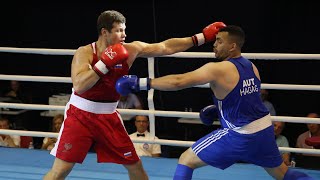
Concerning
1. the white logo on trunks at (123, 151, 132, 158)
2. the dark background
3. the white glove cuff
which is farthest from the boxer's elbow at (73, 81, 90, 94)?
the dark background

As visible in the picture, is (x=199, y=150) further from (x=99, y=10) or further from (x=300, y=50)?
(x=99, y=10)

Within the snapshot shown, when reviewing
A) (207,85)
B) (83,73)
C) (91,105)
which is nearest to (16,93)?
(207,85)

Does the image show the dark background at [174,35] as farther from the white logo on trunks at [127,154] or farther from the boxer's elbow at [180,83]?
the boxer's elbow at [180,83]

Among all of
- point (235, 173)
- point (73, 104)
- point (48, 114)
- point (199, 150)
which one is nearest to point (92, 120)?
point (73, 104)

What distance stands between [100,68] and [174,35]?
11.3 feet

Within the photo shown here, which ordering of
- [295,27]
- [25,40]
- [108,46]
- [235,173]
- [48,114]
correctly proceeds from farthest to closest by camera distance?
[25,40]
[48,114]
[295,27]
[235,173]
[108,46]

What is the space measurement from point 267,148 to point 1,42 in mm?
4889

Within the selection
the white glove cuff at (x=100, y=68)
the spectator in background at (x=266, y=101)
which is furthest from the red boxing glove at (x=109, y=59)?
the spectator in background at (x=266, y=101)

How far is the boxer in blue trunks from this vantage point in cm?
286

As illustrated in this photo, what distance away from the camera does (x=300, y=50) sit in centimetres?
583

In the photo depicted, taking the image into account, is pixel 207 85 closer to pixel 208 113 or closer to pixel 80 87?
pixel 208 113

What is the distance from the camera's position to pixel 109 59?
2.83m

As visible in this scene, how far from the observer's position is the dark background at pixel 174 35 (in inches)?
229

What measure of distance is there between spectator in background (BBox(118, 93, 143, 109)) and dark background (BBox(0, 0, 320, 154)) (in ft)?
1.72
